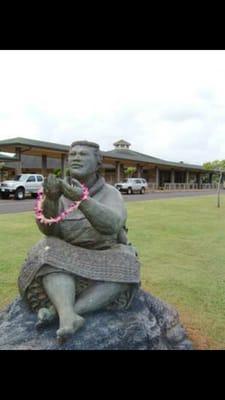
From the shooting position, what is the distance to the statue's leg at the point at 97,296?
291 cm

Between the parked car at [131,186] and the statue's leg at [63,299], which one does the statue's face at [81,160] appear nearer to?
the statue's leg at [63,299]

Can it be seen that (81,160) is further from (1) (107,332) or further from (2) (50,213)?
(1) (107,332)

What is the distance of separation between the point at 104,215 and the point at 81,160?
55 centimetres

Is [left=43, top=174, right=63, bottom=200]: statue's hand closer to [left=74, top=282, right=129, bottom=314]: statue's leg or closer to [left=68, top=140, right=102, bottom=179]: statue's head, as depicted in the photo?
[left=68, top=140, right=102, bottom=179]: statue's head

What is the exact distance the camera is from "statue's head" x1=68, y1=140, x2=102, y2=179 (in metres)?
3.13

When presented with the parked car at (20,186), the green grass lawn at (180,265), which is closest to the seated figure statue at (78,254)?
the green grass lawn at (180,265)

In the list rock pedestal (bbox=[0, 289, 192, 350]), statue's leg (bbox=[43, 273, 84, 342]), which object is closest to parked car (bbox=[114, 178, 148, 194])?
rock pedestal (bbox=[0, 289, 192, 350])

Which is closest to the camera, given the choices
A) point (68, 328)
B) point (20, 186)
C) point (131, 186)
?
point (68, 328)

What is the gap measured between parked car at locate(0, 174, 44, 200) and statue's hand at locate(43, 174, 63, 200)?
1923 centimetres

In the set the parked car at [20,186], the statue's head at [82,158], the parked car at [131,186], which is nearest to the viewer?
the statue's head at [82,158]

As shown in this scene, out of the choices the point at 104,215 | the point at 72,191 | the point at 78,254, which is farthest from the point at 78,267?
the point at 72,191

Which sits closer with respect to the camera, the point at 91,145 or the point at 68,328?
the point at 68,328

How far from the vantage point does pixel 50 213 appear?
3.02m

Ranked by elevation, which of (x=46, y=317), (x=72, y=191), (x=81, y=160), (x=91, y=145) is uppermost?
(x=91, y=145)
